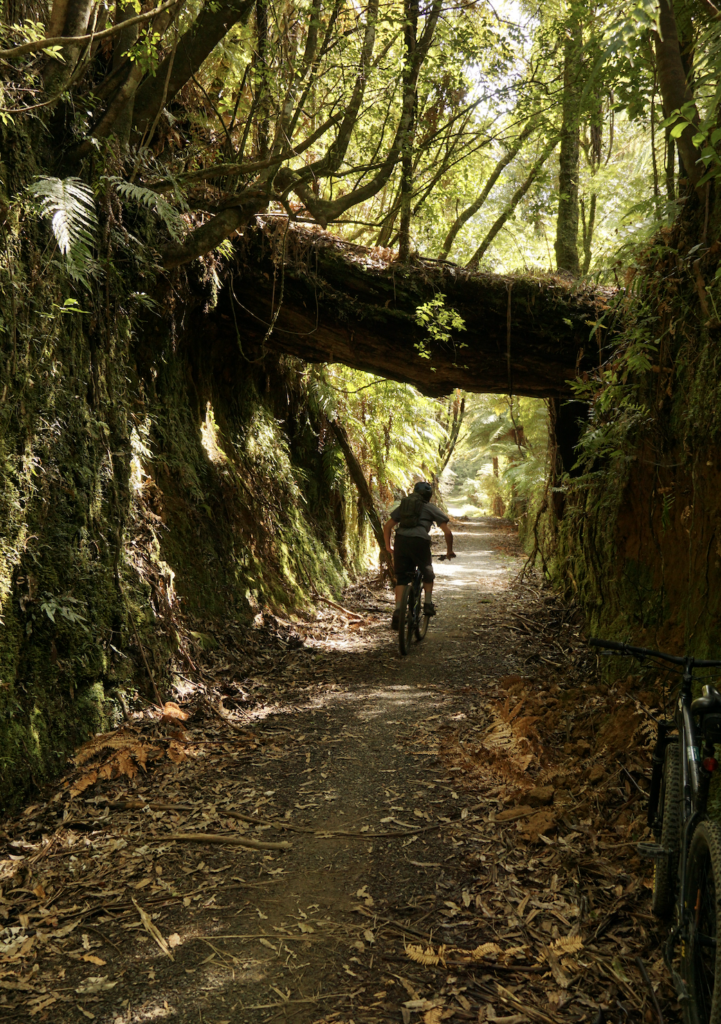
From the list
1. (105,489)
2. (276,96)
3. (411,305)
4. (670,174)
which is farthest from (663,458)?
(276,96)

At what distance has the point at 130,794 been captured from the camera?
4.40m

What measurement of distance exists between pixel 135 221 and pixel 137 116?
0.95 m

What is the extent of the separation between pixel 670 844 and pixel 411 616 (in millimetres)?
5413

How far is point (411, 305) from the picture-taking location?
7809 mm

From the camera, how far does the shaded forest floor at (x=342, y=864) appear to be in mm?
2736

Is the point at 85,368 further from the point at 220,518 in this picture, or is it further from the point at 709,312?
the point at 709,312

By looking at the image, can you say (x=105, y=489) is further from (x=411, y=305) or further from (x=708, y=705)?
(x=708, y=705)

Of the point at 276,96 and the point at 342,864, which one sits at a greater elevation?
the point at 276,96

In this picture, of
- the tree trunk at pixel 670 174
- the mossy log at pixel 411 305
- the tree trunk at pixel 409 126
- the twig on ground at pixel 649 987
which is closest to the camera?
the twig on ground at pixel 649 987

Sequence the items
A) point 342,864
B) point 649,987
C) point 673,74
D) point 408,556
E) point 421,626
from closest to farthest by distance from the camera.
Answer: point 649,987 < point 342,864 < point 673,74 < point 408,556 < point 421,626

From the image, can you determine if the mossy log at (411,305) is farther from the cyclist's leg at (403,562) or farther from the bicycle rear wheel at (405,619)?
the bicycle rear wheel at (405,619)

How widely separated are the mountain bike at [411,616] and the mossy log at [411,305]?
2.60m

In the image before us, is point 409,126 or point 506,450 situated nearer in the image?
point 409,126

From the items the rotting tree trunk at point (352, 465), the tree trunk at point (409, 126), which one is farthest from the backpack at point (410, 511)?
the rotting tree trunk at point (352, 465)
